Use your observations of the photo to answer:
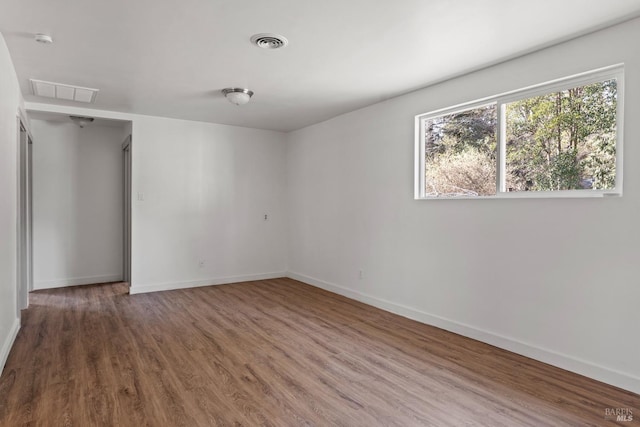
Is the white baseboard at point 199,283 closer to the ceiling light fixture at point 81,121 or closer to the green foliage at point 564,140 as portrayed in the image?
the ceiling light fixture at point 81,121

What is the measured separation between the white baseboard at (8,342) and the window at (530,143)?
3846mm

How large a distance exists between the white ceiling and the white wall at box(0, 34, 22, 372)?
0.69ft

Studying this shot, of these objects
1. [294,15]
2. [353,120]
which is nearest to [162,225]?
[353,120]

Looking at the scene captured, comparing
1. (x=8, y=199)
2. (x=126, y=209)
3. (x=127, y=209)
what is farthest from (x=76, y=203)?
(x=8, y=199)

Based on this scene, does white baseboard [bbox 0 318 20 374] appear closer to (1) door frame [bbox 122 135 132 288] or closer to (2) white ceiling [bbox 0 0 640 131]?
(1) door frame [bbox 122 135 132 288]

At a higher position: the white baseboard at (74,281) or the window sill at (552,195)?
the window sill at (552,195)

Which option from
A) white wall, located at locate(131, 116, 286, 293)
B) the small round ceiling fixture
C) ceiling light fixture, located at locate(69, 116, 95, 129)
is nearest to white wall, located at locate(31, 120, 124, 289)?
ceiling light fixture, located at locate(69, 116, 95, 129)

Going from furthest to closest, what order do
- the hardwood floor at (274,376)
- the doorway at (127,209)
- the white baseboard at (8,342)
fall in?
the doorway at (127,209) < the white baseboard at (8,342) < the hardwood floor at (274,376)

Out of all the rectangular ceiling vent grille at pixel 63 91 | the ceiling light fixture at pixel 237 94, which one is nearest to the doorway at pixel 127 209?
the rectangular ceiling vent grille at pixel 63 91

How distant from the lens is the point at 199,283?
5645mm

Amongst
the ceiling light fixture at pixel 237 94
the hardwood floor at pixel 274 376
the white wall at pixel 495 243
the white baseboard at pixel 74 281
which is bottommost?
the hardwood floor at pixel 274 376

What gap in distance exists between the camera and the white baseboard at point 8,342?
276 cm

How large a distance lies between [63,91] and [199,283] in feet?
9.84

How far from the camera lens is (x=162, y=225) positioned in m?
5.37
